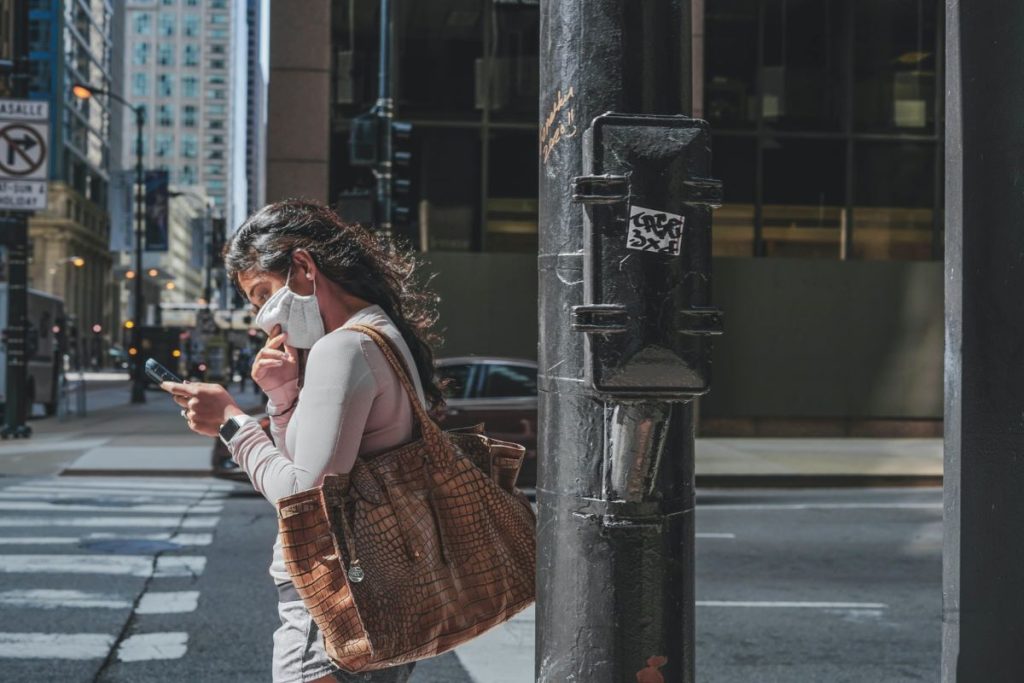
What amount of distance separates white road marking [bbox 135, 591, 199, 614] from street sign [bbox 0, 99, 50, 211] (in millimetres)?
11991

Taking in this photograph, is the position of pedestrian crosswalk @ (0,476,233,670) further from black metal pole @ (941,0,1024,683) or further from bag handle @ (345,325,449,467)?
black metal pole @ (941,0,1024,683)

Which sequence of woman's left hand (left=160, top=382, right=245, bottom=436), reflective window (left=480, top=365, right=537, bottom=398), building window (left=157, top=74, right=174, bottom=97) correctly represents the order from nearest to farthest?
woman's left hand (left=160, top=382, right=245, bottom=436)
reflective window (left=480, top=365, right=537, bottom=398)
building window (left=157, top=74, right=174, bottom=97)

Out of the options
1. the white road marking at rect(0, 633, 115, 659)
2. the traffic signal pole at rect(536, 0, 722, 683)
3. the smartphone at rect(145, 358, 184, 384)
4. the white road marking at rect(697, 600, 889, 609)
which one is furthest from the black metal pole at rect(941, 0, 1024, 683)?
the white road marking at rect(697, 600, 889, 609)

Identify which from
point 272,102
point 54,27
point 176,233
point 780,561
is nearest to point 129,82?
point 176,233

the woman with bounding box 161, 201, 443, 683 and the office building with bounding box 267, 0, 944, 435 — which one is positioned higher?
the office building with bounding box 267, 0, 944, 435

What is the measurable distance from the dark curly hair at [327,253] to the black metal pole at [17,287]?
17278 mm

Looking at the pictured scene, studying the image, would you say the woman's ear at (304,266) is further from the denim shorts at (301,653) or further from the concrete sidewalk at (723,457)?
the concrete sidewalk at (723,457)

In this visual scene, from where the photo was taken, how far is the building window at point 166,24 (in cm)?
19375

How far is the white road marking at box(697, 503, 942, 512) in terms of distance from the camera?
1288 centimetres

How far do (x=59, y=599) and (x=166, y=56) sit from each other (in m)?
200

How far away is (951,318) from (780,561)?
7.21 meters

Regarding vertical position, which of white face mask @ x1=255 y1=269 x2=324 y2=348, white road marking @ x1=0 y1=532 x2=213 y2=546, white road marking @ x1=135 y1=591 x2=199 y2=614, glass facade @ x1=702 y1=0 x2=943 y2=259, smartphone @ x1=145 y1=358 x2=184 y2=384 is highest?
glass facade @ x1=702 y1=0 x2=943 y2=259

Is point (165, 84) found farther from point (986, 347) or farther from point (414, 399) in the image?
point (986, 347)

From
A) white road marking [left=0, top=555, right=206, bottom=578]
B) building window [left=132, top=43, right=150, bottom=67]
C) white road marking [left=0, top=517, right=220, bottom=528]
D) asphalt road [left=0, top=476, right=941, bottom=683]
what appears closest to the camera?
asphalt road [left=0, top=476, right=941, bottom=683]
